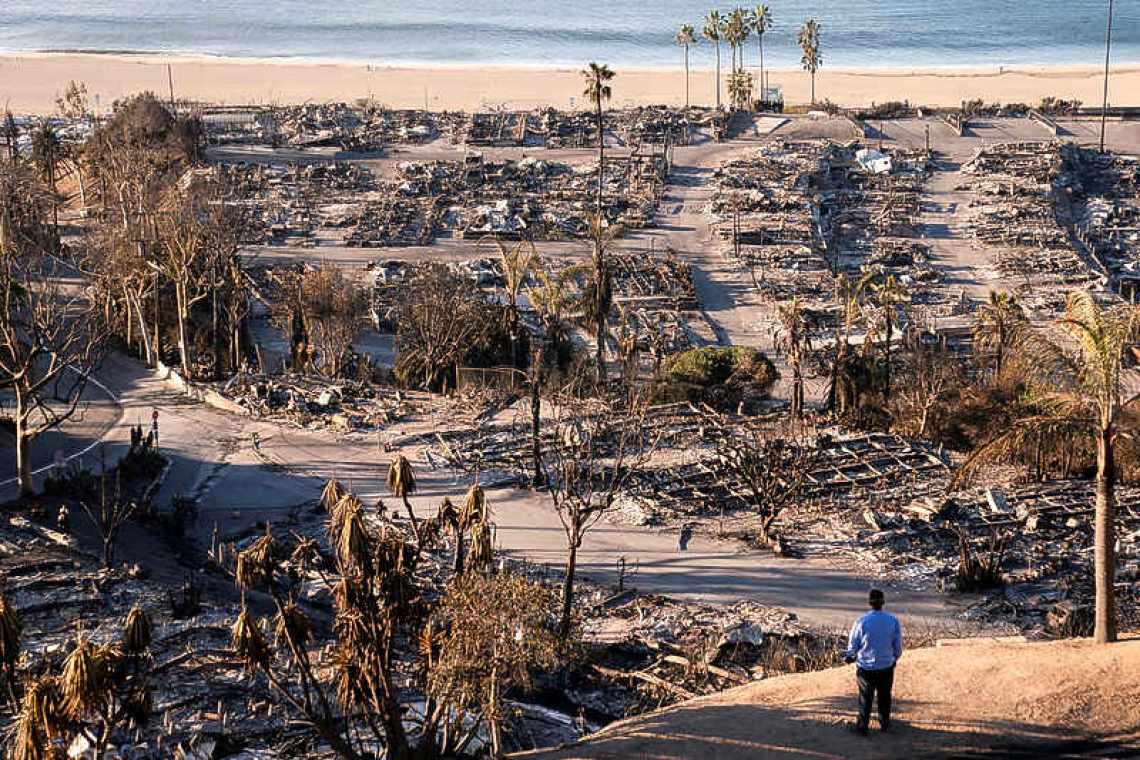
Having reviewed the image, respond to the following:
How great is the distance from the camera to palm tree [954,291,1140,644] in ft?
56.6

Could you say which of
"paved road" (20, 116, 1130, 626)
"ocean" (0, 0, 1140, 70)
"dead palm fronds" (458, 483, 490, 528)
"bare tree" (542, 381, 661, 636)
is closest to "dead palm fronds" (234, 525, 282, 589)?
A: "dead palm fronds" (458, 483, 490, 528)

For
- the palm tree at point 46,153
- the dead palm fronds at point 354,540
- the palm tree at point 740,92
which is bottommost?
the dead palm fronds at point 354,540

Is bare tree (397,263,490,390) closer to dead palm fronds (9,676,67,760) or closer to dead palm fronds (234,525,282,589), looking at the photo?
dead palm fronds (234,525,282,589)

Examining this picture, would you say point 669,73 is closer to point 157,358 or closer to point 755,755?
point 157,358

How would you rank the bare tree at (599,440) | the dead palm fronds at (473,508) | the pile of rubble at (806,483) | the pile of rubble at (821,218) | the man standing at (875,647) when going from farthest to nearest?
the pile of rubble at (821,218) → the pile of rubble at (806,483) → the bare tree at (599,440) → the dead palm fronds at (473,508) → the man standing at (875,647)

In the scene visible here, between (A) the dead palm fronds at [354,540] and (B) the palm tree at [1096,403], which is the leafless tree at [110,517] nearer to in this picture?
(A) the dead palm fronds at [354,540]

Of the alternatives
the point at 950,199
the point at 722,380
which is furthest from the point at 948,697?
the point at 950,199

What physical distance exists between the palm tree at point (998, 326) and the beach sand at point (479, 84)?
49840 mm

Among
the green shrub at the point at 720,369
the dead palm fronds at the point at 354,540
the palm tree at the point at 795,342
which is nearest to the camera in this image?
the dead palm fronds at the point at 354,540

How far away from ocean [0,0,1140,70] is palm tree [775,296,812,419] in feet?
249

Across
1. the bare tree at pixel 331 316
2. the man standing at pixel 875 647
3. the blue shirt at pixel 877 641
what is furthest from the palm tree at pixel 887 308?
the blue shirt at pixel 877 641

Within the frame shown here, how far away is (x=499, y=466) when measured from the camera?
99.2 feet

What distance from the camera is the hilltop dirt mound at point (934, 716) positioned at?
49.0 feet

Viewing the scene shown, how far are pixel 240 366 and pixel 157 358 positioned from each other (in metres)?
3.13
